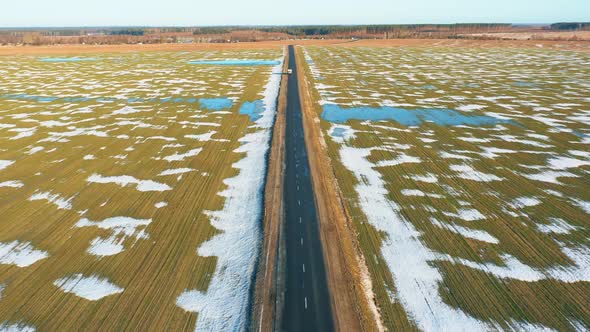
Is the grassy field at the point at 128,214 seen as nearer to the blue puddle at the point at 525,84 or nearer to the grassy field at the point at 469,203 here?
the grassy field at the point at 469,203

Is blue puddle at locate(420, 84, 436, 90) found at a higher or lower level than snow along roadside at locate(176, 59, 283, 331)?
higher

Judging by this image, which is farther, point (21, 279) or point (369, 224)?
point (369, 224)

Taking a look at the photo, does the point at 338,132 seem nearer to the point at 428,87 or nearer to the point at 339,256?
the point at 339,256

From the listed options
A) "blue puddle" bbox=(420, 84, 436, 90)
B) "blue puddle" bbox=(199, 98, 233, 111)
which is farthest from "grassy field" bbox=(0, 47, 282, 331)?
"blue puddle" bbox=(420, 84, 436, 90)

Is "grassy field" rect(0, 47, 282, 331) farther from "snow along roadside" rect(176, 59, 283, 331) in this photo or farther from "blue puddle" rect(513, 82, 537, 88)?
"blue puddle" rect(513, 82, 537, 88)

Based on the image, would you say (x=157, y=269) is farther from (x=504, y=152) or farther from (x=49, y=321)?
(x=504, y=152)

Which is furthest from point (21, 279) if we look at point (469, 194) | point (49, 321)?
point (469, 194)
